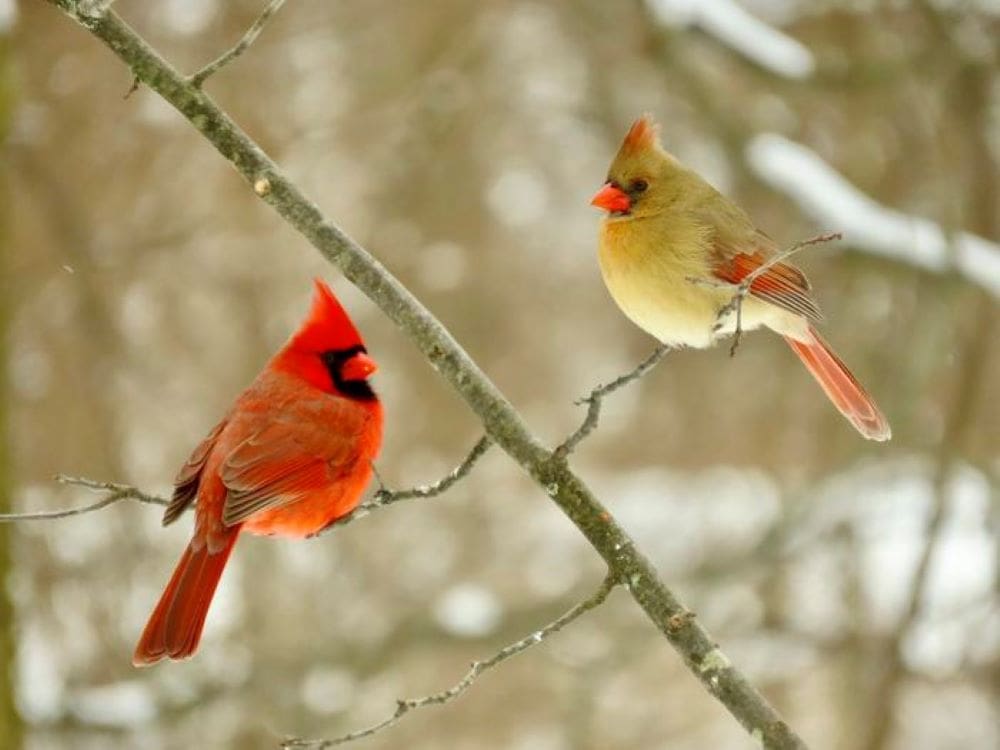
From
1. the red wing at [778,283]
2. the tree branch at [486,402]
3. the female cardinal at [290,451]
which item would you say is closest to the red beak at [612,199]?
the red wing at [778,283]

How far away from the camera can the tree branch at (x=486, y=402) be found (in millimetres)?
1997

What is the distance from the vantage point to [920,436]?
6.39 meters

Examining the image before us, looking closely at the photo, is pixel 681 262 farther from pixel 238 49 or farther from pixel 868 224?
pixel 868 224

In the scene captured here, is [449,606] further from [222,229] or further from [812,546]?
[222,229]

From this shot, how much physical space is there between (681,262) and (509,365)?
19.4ft

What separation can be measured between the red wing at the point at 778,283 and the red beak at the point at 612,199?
234 mm

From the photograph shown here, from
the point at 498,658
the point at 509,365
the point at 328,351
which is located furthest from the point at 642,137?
the point at 509,365

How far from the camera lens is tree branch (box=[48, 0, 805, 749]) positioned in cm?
200

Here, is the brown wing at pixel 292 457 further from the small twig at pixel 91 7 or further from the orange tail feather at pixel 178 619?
the small twig at pixel 91 7

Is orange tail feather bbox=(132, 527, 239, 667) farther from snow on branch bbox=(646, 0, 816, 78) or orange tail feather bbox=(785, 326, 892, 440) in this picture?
snow on branch bbox=(646, 0, 816, 78)

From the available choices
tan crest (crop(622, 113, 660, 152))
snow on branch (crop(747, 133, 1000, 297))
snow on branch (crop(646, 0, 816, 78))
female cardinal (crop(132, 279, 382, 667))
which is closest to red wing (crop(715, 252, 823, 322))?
tan crest (crop(622, 113, 660, 152))

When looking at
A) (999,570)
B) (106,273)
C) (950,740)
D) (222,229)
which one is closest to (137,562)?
(106,273)

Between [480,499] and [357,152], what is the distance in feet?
7.34

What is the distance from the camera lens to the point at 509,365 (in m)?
8.42
